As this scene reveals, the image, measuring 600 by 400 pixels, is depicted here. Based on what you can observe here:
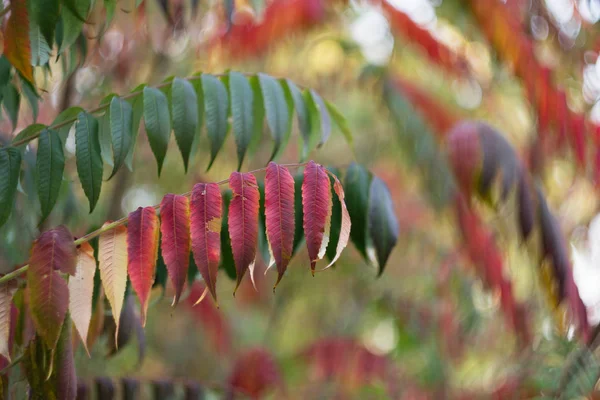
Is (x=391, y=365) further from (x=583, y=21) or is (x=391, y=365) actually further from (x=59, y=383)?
(x=59, y=383)

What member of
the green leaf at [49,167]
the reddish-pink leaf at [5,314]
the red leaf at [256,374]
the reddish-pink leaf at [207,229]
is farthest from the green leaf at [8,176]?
the red leaf at [256,374]

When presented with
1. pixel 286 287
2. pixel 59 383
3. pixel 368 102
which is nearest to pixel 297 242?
pixel 59 383

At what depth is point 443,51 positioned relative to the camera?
3125mm

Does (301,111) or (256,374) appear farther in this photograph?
(256,374)

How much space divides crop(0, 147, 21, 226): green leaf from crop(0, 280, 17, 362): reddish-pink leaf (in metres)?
0.15

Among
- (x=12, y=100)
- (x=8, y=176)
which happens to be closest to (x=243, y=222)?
(x=8, y=176)

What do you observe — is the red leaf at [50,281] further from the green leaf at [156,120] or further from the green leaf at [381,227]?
the green leaf at [381,227]

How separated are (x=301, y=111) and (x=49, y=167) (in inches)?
24.1

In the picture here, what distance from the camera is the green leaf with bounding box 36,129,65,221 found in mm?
1286

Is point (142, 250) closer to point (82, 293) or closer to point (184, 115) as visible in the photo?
point (82, 293)

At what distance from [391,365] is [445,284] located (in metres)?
0.84

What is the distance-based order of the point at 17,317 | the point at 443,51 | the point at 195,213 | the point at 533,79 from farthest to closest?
the point at 443,51, the point at 533,79, the point at 17,317, the point at 195,213

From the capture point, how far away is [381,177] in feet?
14.2

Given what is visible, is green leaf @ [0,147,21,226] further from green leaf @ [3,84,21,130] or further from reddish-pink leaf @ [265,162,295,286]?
reddish-pink leaf @ [265,162,295,286]
